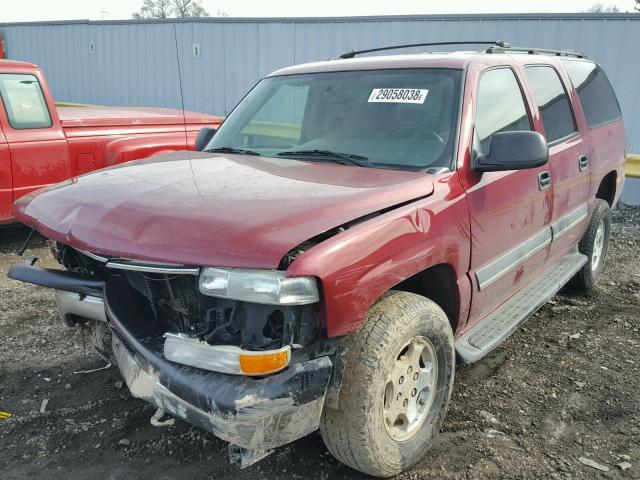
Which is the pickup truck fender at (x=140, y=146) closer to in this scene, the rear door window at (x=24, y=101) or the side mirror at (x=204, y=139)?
the rear door window at (x=24, y=101)

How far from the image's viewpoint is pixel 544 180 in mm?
3697

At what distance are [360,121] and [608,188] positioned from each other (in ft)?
10.3

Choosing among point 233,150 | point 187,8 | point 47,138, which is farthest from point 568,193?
point 187,8

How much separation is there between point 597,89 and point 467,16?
566 cm

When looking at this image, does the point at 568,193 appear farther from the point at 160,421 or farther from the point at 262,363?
Result: the point at 160,421

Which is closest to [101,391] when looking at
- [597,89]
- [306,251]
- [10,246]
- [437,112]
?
[306,251]

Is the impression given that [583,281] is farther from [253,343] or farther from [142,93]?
[142,93]

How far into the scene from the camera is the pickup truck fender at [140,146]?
21.0 feet

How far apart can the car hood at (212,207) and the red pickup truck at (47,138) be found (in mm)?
3233

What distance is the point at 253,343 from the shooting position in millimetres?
2213

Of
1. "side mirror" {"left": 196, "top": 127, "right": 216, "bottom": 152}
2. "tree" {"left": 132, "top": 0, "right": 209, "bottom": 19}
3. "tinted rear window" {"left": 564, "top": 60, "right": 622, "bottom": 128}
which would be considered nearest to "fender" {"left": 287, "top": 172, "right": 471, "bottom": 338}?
"side mirror" {"left": 196, "top": 127, "right": 216, "bottom": 152}

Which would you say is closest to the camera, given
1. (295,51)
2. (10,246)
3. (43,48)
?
(10,246)

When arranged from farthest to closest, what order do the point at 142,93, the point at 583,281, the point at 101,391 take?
1. the point at 142,93
2. the point at 583,281
3. the point at 101,391

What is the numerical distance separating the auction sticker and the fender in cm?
56
